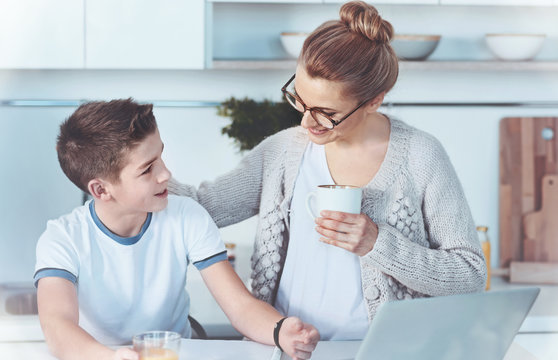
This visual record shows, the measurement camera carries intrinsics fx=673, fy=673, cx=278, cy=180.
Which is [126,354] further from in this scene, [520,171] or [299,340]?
[520,171]

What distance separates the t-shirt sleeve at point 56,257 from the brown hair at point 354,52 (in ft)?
1.74

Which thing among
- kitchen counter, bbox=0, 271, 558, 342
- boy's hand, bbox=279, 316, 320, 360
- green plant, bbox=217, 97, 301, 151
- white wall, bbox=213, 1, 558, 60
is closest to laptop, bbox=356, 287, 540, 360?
boy's hand, bbox=279, 316, 320, 360

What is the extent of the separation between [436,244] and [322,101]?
366 millimetres

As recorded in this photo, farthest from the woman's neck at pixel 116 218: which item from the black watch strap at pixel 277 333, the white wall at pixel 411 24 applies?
the white wall at pixel 411 24

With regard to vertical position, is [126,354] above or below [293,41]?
below

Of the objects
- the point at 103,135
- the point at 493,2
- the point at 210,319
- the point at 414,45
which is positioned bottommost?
the point at 210,319

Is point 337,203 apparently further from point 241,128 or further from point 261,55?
point 261,55

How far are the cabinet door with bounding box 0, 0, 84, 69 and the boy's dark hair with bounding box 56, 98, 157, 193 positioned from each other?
34.8 inches

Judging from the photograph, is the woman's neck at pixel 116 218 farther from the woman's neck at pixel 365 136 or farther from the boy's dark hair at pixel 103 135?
the woman's neck at pixel 365 136

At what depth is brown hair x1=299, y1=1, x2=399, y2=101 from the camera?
1.22 m

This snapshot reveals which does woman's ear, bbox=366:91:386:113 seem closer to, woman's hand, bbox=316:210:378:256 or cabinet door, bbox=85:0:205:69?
woman's hand, bbox=316:210:378:256

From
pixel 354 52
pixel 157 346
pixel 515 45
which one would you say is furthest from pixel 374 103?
pixel 515 45

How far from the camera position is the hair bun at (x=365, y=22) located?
1.24 m

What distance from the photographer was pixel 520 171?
2.27 meters
